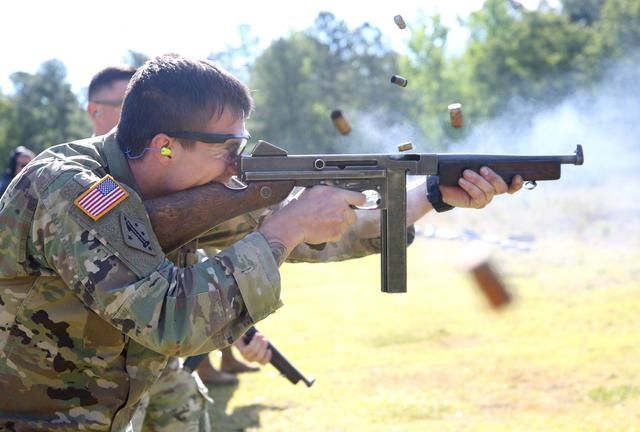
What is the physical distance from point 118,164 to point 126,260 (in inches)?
18.8

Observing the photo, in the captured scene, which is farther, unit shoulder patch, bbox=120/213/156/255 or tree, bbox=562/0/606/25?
tree, bbox=562/0/606/25

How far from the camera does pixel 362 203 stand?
10.3 feet

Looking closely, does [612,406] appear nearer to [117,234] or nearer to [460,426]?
[460,426]

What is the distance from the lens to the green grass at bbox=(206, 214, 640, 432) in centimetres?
617

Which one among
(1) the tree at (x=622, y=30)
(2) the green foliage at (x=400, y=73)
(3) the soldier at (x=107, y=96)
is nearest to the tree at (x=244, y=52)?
(2) the green foliage at (x=400, y=73)

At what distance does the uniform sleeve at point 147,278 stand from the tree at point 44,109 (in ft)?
112

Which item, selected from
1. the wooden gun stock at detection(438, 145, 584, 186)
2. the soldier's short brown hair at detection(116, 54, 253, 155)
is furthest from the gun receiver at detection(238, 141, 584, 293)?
the soldier's short brown hair at detection(116, 54, 253, 155)

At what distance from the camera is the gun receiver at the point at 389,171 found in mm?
3102

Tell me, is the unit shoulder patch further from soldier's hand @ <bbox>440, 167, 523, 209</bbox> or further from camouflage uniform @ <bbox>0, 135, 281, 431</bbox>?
soldier's hand @ <bbox>440, 167, 523, 209</bbox>

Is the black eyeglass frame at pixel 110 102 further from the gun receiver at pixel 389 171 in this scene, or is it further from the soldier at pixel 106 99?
the gun receiver at pixel 389 171

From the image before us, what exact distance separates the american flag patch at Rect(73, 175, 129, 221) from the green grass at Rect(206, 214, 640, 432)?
150 inches

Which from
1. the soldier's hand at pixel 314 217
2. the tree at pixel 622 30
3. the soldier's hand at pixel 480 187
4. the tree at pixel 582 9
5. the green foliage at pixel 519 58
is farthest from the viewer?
the tree at pixel 582 9

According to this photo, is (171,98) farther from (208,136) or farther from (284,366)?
(284,366)

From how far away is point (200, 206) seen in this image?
2924mm
